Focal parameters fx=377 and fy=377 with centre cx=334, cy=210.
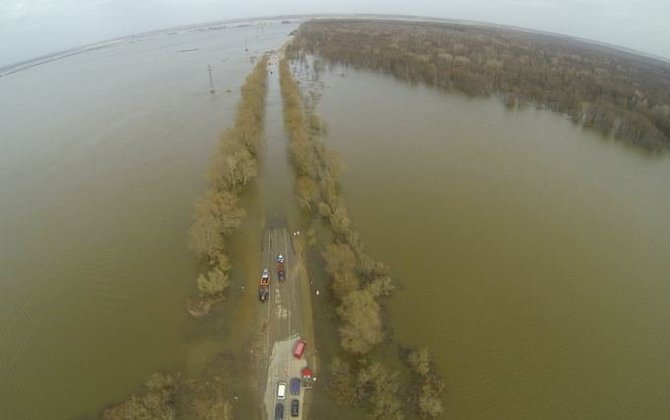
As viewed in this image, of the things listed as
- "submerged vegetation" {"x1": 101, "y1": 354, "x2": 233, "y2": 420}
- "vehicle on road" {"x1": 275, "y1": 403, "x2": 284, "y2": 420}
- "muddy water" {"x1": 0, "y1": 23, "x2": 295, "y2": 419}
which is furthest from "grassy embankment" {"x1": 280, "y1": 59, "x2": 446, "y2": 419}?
"muddy water" {"x1": 0, "y1": 23, "x2": 295, "y2": 419}

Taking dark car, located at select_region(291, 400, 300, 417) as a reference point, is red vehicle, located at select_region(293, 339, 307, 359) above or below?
above

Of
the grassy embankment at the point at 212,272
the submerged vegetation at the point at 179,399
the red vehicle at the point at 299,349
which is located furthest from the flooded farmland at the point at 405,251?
the red vehicle at the point at 299,349

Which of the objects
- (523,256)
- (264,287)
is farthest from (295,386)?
(523,256)

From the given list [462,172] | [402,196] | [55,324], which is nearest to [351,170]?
[402,196]

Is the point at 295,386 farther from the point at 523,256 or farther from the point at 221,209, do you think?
the point at 523,256

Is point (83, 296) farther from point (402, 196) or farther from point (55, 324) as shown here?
point (402, 196)

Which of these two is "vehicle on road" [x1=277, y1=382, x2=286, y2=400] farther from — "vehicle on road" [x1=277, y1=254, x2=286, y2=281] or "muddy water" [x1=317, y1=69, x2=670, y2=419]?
"vehicle on road" [x1=277, y1=254, x2=286, y2=281]

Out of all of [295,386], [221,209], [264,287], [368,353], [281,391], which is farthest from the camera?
[221,209]
